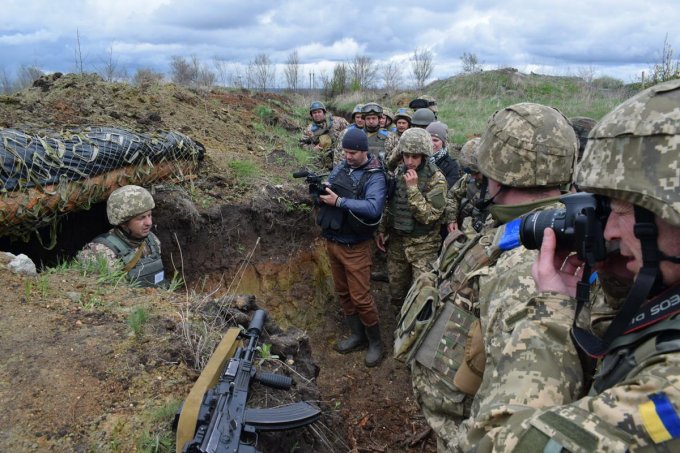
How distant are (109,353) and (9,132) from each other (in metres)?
2.53

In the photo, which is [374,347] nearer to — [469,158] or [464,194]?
[464,194]

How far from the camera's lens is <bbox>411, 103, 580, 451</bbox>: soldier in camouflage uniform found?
5.83 ft

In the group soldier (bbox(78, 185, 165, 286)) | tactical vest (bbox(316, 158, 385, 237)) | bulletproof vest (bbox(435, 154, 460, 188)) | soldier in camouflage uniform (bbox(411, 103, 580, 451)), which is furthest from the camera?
bulletproof vest (bbox(435, 154, 460, 188))

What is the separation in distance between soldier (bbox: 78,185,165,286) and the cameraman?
1663 mm

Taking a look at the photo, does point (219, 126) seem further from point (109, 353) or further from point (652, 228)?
point (652, 228)

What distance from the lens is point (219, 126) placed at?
787 cm

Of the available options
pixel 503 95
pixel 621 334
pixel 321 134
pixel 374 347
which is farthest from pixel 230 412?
pixel 503 95

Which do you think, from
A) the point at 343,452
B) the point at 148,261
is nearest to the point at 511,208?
the point at 343,452

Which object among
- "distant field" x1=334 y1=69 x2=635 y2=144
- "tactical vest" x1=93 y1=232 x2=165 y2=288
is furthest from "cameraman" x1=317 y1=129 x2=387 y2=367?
"distant field" x1=334 y1=69 x2=635 y2=144

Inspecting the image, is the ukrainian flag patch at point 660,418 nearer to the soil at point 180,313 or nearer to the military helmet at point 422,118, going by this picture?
the soil at point 180,313

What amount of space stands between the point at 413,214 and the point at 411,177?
48 centimetres

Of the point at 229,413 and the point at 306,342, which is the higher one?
the point at 229,413

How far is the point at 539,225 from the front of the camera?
1.45 m

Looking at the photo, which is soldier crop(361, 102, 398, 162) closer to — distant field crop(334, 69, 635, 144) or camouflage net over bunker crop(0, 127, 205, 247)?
camouflage net over bunker crop(0, 127, 205, 247)
